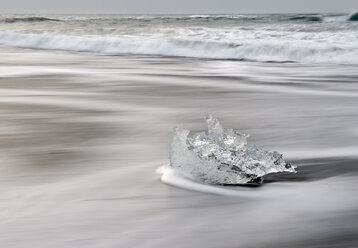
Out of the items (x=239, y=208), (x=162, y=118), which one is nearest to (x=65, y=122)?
(x=162, y=118)

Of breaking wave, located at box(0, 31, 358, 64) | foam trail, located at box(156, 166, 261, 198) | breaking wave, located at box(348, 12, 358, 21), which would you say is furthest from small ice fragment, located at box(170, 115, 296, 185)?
breaking wave, located at box(348, 12, 358, 21)

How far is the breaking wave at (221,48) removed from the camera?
894 centimetres

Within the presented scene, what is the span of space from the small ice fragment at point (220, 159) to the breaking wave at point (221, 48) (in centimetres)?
671

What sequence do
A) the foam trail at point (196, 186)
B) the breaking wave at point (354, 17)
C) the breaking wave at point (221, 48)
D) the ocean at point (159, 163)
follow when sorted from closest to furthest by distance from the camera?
the ocean at point (159, 163) → the foam trail at point (196, 186) → the breaking wave at point (221, 48) → the breaking wave at point (354, 17)

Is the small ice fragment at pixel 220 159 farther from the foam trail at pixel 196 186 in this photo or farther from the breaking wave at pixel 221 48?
the breaking wave at pixel 221 48

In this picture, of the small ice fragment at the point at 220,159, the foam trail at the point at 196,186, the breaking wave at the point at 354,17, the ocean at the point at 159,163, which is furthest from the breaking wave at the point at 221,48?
the breaking wave at the point at 354,17

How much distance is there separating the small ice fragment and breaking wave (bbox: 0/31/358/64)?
6.71m

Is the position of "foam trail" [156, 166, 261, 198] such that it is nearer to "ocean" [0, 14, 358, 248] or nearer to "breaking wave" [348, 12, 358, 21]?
"ocean" [0, 14, 358, 248]

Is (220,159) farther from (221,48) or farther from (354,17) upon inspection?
(354,17)

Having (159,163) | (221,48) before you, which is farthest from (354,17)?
(159,163)

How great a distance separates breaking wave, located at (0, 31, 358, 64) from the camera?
8938 millimetres

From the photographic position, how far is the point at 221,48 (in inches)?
412

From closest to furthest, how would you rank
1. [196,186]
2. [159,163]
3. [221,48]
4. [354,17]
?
[196,186] < [159,163] < [221,48] < [354,17]

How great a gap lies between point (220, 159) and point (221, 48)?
8691 millimetres
